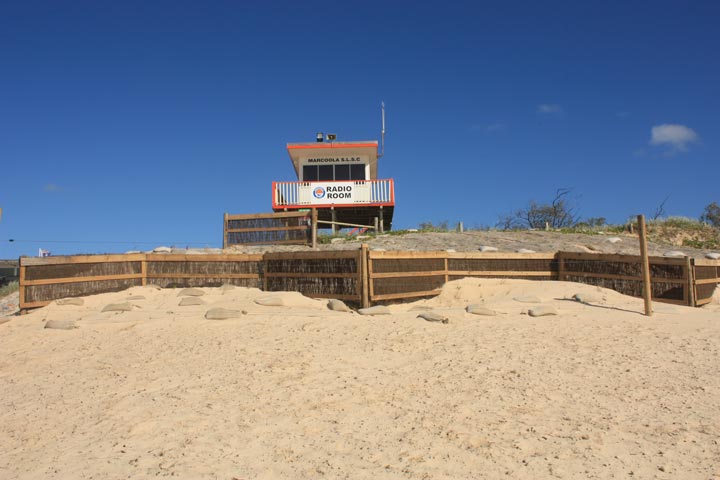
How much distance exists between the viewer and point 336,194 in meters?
24.7

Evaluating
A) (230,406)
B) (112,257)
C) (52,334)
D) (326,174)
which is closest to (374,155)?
(326,174)

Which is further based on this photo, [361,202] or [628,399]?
[361,202]

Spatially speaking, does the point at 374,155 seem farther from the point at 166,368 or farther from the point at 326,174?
the point at 166,368

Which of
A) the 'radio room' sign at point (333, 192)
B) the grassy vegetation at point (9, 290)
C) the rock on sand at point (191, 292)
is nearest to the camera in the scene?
the rock on sand at point (191, 292)

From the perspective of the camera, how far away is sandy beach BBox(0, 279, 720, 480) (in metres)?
4.51

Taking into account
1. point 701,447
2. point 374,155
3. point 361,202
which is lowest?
point 701,447

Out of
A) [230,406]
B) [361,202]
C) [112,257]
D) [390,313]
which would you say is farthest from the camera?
[361,202]

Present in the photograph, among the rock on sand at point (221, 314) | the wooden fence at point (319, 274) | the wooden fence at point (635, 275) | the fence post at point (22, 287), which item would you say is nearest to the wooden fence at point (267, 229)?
the wooden fence at point (319, 274)

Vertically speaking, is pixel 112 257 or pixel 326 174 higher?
pixel 326 174

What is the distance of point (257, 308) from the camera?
1057 cm

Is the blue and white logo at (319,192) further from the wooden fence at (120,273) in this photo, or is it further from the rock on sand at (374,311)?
the rock on sand at (374,311)

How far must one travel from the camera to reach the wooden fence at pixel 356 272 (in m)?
11.3

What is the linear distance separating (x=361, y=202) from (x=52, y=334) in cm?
A: 1634

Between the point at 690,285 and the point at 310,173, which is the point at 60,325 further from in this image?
the point at 310,173
